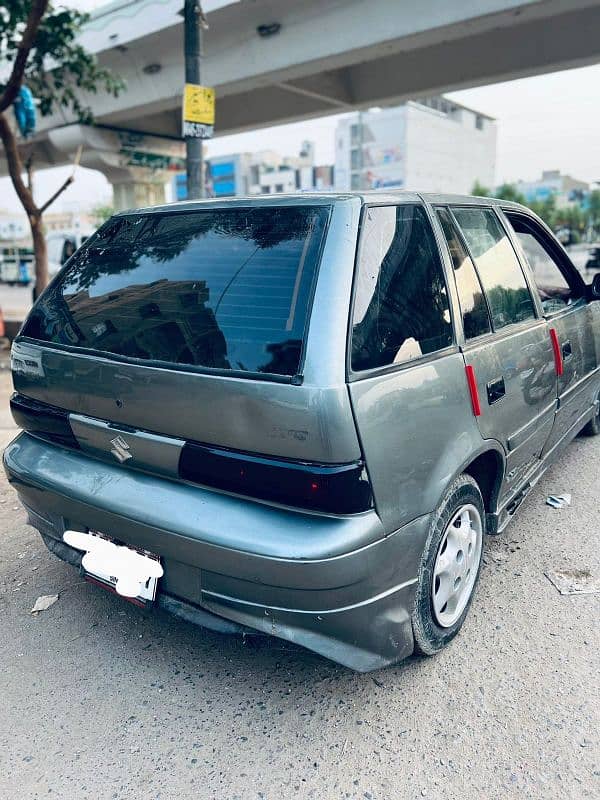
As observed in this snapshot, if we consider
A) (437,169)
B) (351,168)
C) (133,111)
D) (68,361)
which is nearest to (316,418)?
(68,361)

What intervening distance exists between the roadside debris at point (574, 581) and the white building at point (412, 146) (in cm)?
8092

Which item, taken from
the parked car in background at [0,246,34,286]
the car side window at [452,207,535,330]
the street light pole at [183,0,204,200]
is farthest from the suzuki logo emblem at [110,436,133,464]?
the parked car in background at [0,246,34,286]

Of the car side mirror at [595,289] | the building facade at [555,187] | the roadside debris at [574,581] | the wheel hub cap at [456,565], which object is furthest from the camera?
the building facade at [555,187]

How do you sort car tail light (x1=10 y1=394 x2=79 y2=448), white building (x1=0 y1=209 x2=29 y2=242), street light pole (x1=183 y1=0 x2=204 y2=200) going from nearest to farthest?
1. car tail light (x1=10 y1=394 x2=79 y2=448)
2. street light pole (x1=183 y1=0 x2=204 y2=200)
3. white building (x1=0 y1=209 x2=29 y2=242)

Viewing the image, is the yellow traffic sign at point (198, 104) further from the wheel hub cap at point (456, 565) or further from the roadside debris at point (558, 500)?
the wheel hub cap at point (456, 565)

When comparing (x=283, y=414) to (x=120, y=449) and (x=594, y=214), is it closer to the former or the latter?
(x=120, y=449)

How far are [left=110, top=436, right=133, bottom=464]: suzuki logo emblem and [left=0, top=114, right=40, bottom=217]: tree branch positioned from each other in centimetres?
760

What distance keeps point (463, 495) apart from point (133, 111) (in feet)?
53.0

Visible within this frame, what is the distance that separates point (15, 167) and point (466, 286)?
8.01 meters

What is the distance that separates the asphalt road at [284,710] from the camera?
2.01 m

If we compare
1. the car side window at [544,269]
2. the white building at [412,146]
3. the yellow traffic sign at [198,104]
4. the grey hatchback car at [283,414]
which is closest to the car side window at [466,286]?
the grey hatchback car at [283,414]

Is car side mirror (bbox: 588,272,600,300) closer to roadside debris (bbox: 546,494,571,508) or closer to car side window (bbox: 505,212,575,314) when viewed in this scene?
car side window (bbox: 505,212,575,314)

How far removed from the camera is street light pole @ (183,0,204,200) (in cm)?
654

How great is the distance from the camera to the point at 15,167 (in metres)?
8.65
